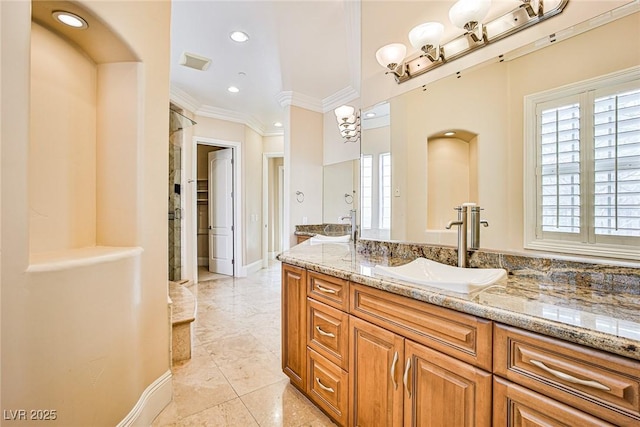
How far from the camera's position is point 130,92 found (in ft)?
5.33

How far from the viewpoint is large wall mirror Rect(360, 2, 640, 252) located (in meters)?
1.24

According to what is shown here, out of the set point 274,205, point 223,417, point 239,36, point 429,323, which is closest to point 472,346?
point 429,323

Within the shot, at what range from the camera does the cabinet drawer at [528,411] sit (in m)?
0.77

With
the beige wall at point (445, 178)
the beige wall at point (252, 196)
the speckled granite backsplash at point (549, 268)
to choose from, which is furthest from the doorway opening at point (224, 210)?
the beige wall at point (445, 178)

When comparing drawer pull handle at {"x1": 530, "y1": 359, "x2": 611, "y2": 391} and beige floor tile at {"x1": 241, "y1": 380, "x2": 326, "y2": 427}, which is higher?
drawer pull handle at {"x1": 530, "y1": 359, "x2": 611, "y2": 391}

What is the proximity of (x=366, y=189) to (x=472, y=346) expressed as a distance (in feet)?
5.47

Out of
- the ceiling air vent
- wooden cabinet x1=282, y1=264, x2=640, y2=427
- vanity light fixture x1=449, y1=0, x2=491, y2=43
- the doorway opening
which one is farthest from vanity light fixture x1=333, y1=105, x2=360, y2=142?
the doorway opening

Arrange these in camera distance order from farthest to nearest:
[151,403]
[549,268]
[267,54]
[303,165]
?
[303,165] < [267,54] < [151,403] < [549,268]

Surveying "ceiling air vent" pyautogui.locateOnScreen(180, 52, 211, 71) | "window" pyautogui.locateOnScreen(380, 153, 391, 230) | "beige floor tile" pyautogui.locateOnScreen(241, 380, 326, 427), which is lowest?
"beige floor tile" pyautogui.locateOnScreen(241, 380, 326, 427)

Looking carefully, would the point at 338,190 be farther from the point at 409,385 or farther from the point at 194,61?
the point at 409,385

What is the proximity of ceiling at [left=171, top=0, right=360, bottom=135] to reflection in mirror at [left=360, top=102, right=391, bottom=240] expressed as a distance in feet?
2.90

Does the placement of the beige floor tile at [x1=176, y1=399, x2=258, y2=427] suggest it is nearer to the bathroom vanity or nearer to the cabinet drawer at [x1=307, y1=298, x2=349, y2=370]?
the bathroom vanity

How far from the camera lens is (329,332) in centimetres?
159

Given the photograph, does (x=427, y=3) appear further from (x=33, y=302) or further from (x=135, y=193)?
(x=33, y=302)
